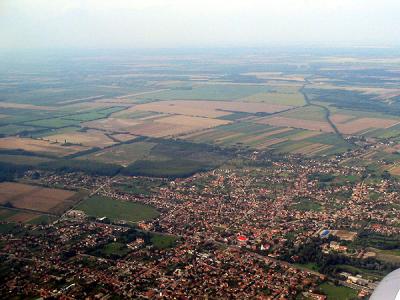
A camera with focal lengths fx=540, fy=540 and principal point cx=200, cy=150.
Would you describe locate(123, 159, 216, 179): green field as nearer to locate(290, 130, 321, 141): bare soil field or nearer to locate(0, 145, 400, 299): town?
locate(0, 145, 400, 299): town

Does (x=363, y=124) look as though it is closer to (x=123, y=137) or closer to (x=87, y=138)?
(x=123, y=137)

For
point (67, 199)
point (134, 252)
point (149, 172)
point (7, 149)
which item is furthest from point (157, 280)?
point (7, 149)

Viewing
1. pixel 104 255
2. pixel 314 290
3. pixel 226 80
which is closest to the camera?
pixel 314 290

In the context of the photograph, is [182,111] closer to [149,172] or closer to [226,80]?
[149,172]

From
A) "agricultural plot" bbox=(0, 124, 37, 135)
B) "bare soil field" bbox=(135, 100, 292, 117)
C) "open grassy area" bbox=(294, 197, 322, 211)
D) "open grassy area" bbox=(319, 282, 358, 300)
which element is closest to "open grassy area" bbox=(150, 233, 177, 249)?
"open grassy area" bbox=(319, 282, 358, 300)

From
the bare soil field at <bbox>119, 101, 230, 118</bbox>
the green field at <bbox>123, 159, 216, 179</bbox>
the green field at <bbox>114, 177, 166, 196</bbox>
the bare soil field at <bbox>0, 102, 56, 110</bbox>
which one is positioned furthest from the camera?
the bare soil field at <bbox>0, 102, 56, 110</bbox>

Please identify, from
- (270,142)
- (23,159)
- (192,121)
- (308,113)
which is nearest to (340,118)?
(308,113)

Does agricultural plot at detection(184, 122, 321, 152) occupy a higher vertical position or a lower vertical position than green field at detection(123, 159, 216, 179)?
higher

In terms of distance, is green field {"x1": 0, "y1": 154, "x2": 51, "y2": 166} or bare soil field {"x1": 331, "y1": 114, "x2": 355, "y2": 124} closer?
green field {"x1": 0, "y1": 154, "x2": 51, "y2": 166}

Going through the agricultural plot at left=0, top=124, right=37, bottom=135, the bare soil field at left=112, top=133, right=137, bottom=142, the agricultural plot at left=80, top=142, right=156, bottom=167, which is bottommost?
the agricultural plot at left=80, top=142, right=156, bottom=167
